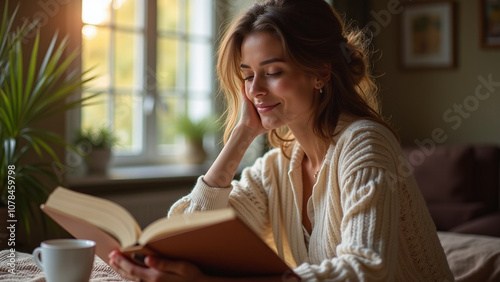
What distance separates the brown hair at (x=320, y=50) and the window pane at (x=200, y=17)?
2269mm

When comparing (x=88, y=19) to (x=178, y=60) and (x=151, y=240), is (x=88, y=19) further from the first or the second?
(x=151, y=240)

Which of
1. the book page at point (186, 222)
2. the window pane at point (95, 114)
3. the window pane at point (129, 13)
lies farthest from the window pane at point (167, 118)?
the book page at point (186, 222)

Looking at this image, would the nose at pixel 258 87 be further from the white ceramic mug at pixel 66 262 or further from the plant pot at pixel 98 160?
the plant pot at pixel 98 160

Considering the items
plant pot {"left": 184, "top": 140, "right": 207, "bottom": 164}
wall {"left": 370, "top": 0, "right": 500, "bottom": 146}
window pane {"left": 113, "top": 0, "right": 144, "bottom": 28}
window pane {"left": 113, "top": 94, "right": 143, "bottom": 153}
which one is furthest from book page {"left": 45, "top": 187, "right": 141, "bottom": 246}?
wall {"left": 370, "top": 0, "right": 500, "bottom": 146}

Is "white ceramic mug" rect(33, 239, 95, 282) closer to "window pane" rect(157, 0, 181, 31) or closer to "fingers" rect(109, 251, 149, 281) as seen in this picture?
"fingers" rect(109, 251, 149, 281)

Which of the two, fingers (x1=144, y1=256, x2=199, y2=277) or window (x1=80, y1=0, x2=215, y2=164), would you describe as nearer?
fingers (x1=144, y1=256, x2=199, y2=277)

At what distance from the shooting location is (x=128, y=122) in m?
3.43

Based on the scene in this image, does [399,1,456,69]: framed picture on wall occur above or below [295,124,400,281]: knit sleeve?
above

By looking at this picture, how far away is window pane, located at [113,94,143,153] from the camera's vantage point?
11.0 ft

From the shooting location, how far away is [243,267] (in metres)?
0.98

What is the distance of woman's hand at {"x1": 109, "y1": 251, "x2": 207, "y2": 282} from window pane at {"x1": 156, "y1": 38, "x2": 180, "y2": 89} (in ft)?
8.70

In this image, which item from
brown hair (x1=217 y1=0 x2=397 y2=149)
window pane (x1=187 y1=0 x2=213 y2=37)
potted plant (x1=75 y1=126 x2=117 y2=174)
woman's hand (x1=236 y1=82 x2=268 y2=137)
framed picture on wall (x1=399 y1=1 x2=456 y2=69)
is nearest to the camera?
brown hair (x1=217 y1=0 x2=397 y2=149)

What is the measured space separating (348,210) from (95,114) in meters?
2.34

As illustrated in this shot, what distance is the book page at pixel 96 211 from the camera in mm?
931
